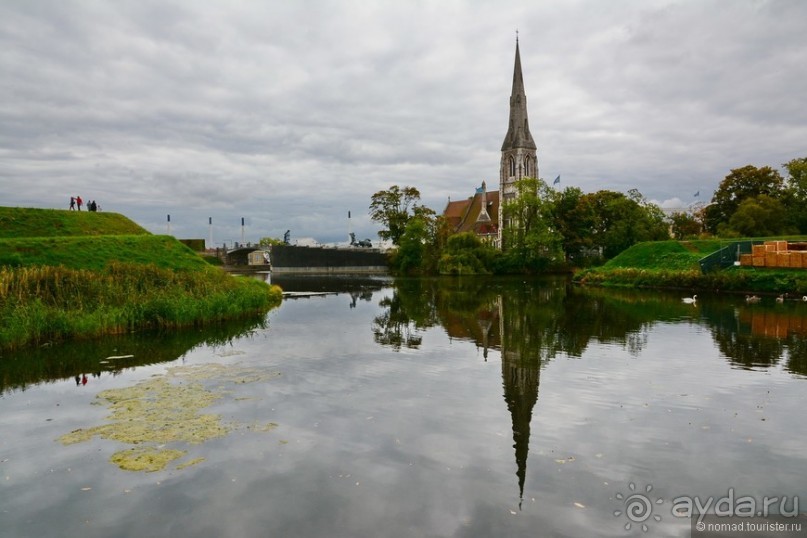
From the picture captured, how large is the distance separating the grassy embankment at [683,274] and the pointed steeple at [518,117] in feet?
178

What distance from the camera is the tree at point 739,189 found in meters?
69.6

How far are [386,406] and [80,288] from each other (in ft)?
56.3

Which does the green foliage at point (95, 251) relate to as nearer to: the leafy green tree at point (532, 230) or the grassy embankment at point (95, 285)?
the grassy embankment at point (95, 285)

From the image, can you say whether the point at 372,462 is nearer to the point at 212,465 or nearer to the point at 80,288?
the point at 212,465

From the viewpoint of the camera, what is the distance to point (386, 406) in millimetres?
12398

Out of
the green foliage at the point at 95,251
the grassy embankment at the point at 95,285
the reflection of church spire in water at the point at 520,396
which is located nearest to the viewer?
the reflection of church spire in water at the point at 520,396

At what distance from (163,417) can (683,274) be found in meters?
44.0

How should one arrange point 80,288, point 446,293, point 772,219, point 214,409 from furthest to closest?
point 772,219 → point 446,293 → point 80,288 → point 214,409

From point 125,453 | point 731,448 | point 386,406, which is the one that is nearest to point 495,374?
point 386,406

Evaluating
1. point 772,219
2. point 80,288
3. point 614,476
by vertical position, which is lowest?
point 614,476

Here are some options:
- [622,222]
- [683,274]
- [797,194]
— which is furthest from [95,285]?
[797,194]

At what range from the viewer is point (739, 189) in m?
71.7

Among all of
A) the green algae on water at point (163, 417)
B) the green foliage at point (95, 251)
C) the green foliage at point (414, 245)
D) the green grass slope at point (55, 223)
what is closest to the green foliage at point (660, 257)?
the green foliage at point (414, 245)

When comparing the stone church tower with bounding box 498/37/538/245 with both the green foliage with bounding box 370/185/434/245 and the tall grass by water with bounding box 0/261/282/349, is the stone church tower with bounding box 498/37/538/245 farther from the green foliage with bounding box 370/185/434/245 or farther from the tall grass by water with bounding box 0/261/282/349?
the tall grass by water with bounding box 0/261/282/349
